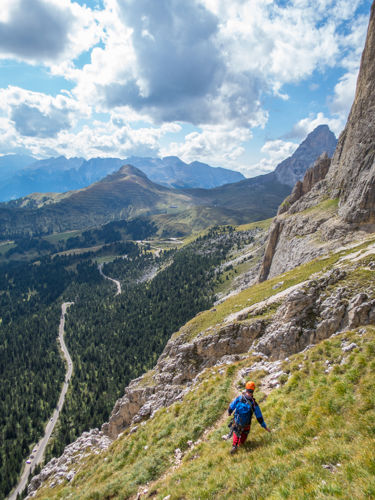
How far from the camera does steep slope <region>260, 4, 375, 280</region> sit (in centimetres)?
5597

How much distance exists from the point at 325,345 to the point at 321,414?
24.8 ft

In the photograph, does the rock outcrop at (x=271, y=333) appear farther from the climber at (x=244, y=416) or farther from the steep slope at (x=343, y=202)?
the steep slope at (x=343, y=202)

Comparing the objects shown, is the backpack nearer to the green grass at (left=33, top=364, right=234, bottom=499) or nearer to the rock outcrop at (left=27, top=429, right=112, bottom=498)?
the green grass at (left=33, top=364, right=234, bottom=499)

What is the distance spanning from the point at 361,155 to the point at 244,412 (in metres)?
74.7

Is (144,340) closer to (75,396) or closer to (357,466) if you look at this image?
(75,396)

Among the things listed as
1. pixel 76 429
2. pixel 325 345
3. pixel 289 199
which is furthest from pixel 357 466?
pixel 289 199

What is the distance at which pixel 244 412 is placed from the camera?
1247 cm

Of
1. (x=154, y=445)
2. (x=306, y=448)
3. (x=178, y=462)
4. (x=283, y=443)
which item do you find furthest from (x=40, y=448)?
(x=306, y=448)

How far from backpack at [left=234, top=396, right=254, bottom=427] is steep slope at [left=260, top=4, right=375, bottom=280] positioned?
2123 inches

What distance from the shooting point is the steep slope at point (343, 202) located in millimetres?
55969

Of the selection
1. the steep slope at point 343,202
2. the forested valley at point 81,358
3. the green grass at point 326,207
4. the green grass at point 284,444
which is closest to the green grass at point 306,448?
the green grass at point 284,444

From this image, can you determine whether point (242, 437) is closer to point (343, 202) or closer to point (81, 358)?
point (343, 202)

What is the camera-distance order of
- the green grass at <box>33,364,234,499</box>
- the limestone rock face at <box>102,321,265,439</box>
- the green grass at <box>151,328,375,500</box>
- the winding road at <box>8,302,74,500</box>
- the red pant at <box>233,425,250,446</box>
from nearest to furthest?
the green grass at <box>151,328,375,500</box> → the red pant at <box>233,425,250,446</box> → the green grass at <box>33,364,234,499</box> → the limestone rock face at <box>102,321,265,439</box> → the winding road at <box>8,302,74,500</box>

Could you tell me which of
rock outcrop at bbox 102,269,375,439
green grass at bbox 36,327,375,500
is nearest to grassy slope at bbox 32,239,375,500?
green grass at bbox 36,327,375,500
